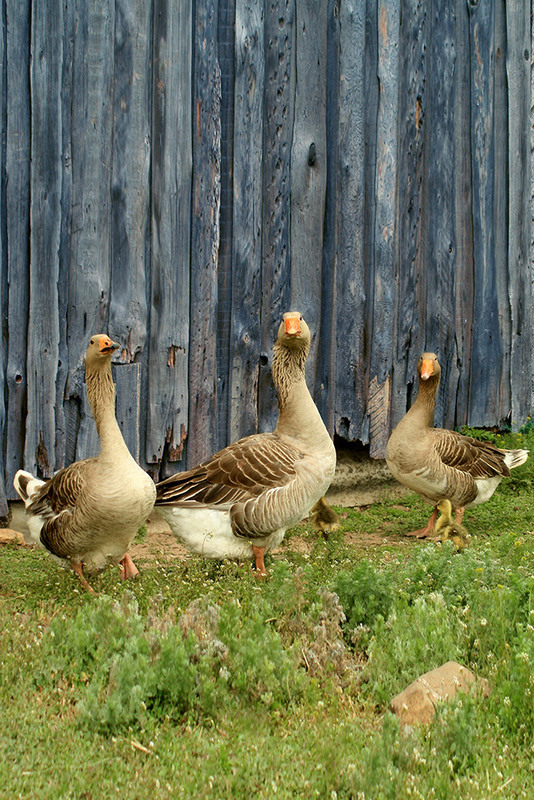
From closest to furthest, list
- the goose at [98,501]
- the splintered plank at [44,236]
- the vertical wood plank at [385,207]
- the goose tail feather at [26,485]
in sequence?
1. the goose at [98,501]
2. the goose tail feather at [26,485]
3. the splintered plank at [44,236]
4. the vertical wood plank at [385,207]

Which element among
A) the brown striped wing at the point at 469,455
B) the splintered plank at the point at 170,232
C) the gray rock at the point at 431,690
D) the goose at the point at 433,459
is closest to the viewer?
the gray rock at the point at 431,690

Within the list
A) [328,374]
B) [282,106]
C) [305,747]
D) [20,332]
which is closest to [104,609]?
[305,747]

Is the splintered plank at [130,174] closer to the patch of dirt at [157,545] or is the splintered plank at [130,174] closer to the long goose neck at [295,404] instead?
the long goose neck at [295,404]

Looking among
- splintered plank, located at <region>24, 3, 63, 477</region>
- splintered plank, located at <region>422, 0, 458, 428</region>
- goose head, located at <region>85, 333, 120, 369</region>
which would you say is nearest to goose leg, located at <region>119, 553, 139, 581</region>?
goose head, located at <region>85, 333, 120, 369</region>

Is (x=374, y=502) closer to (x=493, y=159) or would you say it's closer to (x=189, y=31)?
(x=493, y=159)

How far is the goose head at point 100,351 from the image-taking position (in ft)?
18.1

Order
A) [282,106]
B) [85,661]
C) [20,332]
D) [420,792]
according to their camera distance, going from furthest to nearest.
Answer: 1. [282,106]
2. [20,332]
3. [85,661]
4. [420,792]

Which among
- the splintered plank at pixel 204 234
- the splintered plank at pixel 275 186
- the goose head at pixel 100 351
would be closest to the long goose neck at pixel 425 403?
the splintered plank at pixel 275 186

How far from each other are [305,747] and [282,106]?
6.10 meters

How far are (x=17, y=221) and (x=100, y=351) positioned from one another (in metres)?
1.73

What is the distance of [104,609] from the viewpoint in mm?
4152

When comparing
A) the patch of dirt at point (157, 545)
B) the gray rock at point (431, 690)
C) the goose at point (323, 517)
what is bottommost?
the patch of dirt at point (157, 545)

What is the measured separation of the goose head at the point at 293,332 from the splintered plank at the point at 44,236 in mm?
1852

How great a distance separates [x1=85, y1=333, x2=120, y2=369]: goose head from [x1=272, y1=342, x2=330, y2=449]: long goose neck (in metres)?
1.34
